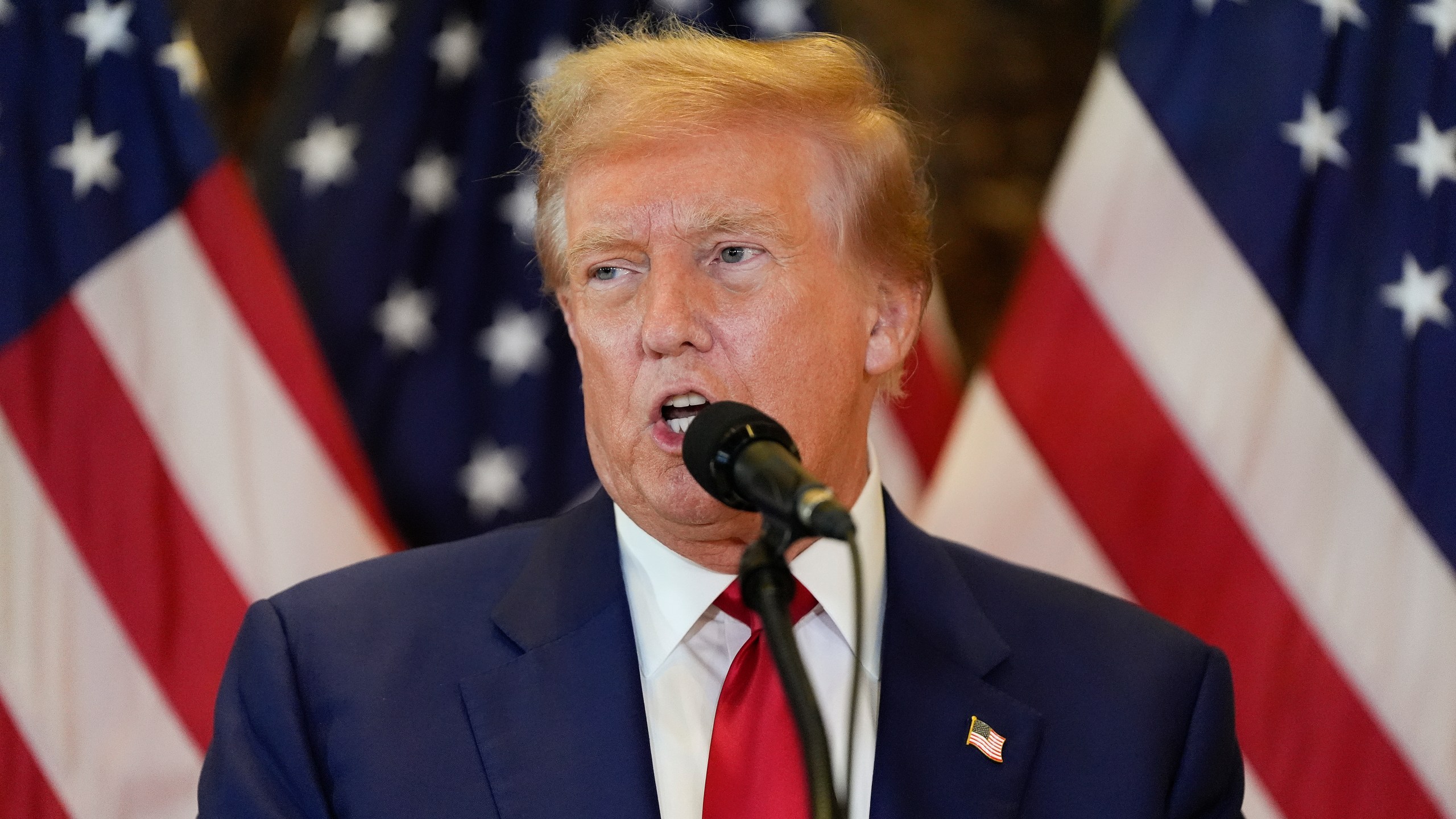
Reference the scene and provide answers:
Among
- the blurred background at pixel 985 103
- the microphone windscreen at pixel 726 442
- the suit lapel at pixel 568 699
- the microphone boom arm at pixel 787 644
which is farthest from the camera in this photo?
the blurred background at pixel 985 103

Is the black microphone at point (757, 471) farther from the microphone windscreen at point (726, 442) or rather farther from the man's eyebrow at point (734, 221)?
the man's eyebrow at point (734, 221)

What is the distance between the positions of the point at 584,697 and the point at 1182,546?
4.68 ft

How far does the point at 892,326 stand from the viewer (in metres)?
1.97

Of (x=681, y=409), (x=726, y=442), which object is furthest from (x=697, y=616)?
(x=726, y=442)

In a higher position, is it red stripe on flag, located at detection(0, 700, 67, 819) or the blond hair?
the blond hair

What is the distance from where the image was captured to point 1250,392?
8.56ft

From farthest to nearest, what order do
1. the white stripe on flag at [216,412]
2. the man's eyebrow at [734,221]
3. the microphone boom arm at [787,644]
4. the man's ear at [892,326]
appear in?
the white stripe on flag at [216,412]
the man's ear at [892,326]
the man's eyebrow at [734,221]
the microphone boom arm at [787,644]

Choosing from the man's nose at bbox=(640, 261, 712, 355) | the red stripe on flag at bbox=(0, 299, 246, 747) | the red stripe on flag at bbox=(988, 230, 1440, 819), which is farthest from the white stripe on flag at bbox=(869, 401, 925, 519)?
the red stripe on flag at bbox=(0, 299, 246, 747)

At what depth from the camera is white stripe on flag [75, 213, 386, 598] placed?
246 centimetres

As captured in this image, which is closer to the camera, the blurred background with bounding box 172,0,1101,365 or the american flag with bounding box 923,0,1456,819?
the american flag with bounding box 923,0,1456,819

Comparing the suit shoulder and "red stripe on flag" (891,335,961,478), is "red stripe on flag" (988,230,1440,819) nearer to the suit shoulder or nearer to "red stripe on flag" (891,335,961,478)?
"red stripe on flag" (891,335,961,478)

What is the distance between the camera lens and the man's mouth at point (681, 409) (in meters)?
1.67

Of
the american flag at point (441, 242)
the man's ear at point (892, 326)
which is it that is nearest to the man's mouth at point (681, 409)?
the man's ear at point (892, 326)

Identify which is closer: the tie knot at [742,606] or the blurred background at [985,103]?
the tie knot at [742,606]
